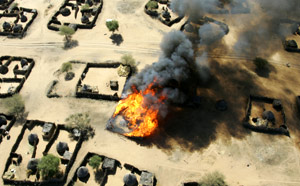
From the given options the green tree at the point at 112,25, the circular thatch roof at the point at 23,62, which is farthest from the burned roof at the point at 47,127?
the green tree at the point at 112,25

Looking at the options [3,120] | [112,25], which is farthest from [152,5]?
[3,120]

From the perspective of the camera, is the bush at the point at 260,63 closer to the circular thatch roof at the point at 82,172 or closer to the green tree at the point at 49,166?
the circular thatch roof at the point at 82,172

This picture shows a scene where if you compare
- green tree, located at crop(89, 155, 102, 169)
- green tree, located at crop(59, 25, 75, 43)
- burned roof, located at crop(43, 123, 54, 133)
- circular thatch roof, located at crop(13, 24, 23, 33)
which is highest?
green tree, located at crop(59, 25, 75, 43)

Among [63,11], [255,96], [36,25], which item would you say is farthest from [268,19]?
[36,25]

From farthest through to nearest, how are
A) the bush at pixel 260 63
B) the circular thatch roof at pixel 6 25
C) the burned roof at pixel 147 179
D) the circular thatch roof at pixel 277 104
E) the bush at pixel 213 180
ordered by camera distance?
1. the circular thatch roof at pixel 6 25
2. the bush at pixel 260 63
3. the circular thatch roof at pixel 277 104
4. the burned roof at pixel 147 179
5. the bush at pixel 213 180

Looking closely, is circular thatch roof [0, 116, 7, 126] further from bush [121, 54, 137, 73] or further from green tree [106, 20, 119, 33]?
green tree [106, 20, 119, 33]

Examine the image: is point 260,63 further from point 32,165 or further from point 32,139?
point 32,165

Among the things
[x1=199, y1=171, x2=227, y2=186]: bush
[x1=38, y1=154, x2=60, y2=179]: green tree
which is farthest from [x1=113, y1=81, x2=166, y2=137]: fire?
[x1=38, y1=154, x2=60, y2=179]: green tree
